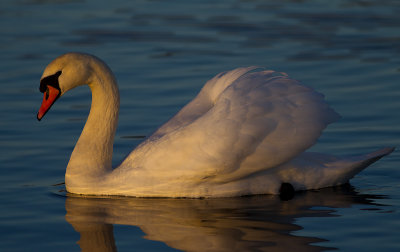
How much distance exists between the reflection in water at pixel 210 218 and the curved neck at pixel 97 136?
0.76ft

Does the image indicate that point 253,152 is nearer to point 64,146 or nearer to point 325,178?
point 325,178

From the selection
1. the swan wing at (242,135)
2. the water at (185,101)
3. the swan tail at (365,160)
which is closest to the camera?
the water at (185,101)

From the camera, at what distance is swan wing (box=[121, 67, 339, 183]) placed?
818 centimetres

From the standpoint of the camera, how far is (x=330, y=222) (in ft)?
25.5

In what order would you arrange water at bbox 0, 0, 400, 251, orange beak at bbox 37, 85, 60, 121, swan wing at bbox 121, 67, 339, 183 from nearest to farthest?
water at bbox 0, 0, 400, 251, swan wing at bbox 121, 67, 339, 183, orange beak at bbox 37, 85, 60, 121

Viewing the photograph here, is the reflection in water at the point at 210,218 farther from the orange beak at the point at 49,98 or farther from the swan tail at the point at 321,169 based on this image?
the orange beak at the point at 49,98

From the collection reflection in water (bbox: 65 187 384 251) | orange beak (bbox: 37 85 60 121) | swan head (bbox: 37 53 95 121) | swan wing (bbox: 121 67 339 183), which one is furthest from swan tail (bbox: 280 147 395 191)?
orange beak (bbox: 37 85 60 121)

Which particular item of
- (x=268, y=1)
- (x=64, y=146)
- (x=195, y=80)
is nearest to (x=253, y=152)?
(x=64, y=146)

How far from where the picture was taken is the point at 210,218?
8047 millimetres

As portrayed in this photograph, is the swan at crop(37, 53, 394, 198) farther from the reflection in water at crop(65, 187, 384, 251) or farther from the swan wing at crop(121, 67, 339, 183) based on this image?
the reflection in water at crop(65, 187, 384, 251)

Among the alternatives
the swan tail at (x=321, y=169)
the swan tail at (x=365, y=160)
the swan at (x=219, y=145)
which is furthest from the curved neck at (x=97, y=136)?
the swan tail at (x=365, y=160)

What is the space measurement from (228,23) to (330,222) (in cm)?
880

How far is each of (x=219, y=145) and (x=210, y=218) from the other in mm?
623

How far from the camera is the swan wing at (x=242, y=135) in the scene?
26.8 ft
